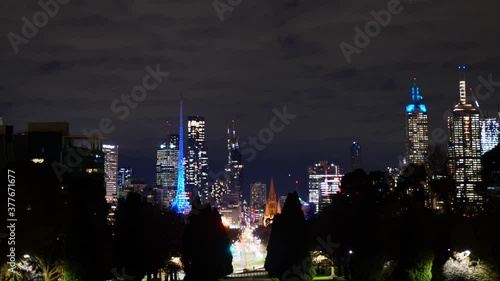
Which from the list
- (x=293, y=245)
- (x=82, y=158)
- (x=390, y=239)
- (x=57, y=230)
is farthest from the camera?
(x=82, y=158)

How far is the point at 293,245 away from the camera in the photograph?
220 ft

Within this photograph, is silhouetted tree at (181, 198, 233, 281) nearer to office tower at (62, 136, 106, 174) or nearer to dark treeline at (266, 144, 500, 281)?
dark treeline at (266, 144, 500, 281)

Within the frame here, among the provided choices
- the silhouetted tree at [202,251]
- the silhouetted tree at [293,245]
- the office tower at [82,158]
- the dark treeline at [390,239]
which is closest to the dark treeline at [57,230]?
the silhouetted tree at [202,251]

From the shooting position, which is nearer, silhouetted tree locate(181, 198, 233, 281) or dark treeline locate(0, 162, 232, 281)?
dark treeline locate(0, 162, 232, 281)

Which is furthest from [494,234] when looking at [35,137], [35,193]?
[35,137]

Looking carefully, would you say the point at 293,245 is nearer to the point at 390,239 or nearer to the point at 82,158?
the point at 390,239

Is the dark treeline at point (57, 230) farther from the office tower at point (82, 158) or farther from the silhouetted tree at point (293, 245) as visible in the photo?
the office tower at point (82, 158)

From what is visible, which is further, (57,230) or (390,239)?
(390,239)

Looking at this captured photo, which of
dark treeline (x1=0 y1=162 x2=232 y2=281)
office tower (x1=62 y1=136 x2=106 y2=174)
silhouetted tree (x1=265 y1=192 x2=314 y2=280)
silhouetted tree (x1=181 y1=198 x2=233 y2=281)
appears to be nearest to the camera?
dark treeline (x1=0 y1=162 x2=232 y2=281)

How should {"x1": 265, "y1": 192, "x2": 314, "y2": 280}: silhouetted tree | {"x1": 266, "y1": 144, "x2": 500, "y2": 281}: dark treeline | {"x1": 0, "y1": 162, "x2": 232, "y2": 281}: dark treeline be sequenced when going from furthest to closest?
{"x1": 265, "y1": 192, "x2": 314, "y2": 280}: silhouetted tree, {"x1": 266, "y1": 144, "x2": 500, "y2": 281}: dark treeline, {"x1": 0, "y1": 162, "x2": 232, "y2": 281}: dark treeline

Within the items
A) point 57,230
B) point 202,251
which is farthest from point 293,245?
point 57,230

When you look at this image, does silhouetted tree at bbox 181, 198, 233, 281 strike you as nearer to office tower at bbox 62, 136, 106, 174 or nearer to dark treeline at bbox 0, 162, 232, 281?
dark treeline at bbox 0, 162, 232, 281

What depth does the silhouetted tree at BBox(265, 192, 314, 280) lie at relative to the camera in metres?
66.4

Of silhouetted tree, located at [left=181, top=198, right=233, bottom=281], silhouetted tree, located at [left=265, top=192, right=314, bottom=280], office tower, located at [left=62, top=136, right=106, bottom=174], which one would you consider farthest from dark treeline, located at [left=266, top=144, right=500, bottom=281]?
office tower, located at [left=62, top=136, right=106, bottom=174]
